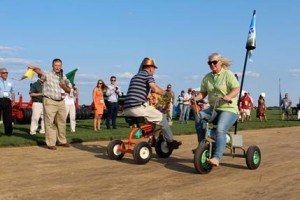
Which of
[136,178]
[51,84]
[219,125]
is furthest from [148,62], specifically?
[51,84]

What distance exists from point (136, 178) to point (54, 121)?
4.77 metres

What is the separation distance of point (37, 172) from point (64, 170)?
43 centimetres

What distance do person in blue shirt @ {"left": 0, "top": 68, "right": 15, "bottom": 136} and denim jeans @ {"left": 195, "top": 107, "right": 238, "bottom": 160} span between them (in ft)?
23.5

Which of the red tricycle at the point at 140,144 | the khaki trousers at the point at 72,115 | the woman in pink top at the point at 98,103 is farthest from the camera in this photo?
the woman in pink top at the point at 98,103

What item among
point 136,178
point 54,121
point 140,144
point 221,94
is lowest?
point 136,178

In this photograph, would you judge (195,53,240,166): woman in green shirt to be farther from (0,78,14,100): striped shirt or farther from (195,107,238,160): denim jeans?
(0,78,14,100): striped shirt

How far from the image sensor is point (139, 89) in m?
7.81

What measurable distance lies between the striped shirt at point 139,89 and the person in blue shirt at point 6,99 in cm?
575

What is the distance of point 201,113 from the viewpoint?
23.0 ft

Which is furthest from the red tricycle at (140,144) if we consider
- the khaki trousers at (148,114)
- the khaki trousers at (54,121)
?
the khaki trousers at (54,121)

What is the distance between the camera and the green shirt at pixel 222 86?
22.6ft

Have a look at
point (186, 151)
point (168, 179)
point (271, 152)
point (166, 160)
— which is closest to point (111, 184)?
point (168, 179)

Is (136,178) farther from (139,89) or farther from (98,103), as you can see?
(98,103)

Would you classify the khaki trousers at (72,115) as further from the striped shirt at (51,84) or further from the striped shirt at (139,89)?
the striped shirt at (139,89)
